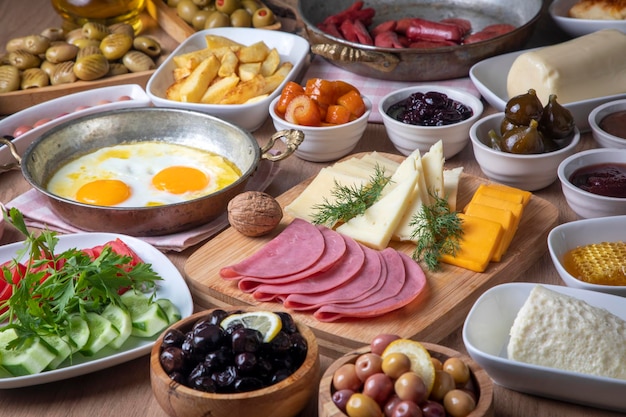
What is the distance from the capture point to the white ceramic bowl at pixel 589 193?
2092mm

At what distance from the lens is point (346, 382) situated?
4.51 ft

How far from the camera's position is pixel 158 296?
188cm

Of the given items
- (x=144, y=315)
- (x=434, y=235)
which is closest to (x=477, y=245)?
(x=434, y=235)

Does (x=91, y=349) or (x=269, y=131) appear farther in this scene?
(x=269, y=131)

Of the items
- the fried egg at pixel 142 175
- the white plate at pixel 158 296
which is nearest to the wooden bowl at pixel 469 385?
the white plate at pixel 158 296

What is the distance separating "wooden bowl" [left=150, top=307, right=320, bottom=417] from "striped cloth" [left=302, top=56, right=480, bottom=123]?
1.45 meters

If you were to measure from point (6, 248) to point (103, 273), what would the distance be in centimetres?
39

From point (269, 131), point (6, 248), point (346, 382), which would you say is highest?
point (346, 382)

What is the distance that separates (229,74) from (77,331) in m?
1.30

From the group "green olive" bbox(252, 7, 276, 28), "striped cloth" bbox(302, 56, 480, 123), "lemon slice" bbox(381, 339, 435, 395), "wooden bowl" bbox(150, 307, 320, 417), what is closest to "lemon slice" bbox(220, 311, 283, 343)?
"wooden bowl" bbox(150, 307, 320, 417)

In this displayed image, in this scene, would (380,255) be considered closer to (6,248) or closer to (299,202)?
(299,202)

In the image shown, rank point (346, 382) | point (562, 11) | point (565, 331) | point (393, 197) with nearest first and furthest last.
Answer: point (346, 382)
point (565, 331)
point (393, 197)
point (562, 11)

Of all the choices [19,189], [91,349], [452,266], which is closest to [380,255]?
[452,266]

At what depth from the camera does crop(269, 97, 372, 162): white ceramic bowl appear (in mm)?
2439
